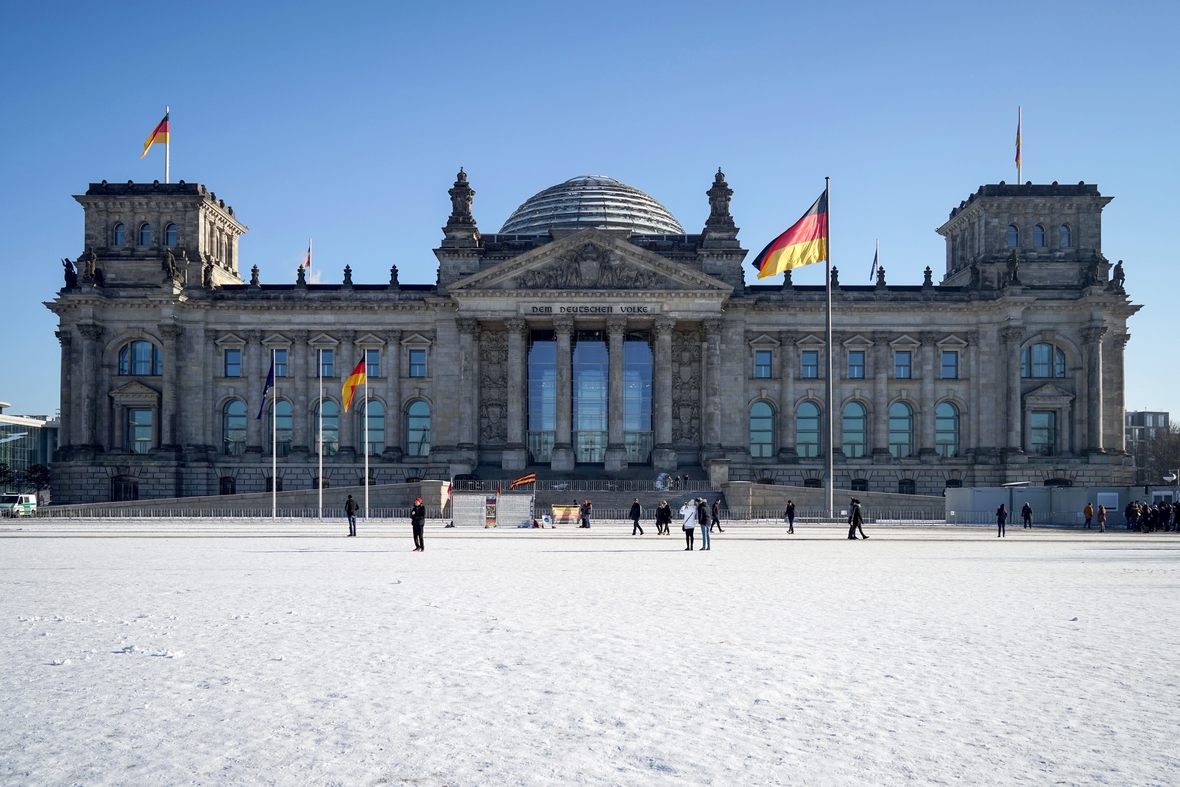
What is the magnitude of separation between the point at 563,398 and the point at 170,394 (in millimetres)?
28196

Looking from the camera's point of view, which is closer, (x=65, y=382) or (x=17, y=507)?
(x=17, y=507)

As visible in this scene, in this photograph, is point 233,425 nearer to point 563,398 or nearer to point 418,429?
point 418,429

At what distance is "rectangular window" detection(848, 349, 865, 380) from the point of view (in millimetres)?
71875

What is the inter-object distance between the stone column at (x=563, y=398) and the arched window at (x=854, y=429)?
20.7 m

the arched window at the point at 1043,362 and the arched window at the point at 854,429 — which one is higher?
the arched window at the point at 1043,362

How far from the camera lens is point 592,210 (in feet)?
269

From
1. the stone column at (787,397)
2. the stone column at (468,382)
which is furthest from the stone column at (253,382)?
the stone column at (787,397)

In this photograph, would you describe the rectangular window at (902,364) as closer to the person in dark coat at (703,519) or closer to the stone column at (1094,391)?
the stone column at (1094,391)

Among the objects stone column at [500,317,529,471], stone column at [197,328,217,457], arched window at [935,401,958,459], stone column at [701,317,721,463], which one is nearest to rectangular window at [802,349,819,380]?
stone column at [701,317,721,463]

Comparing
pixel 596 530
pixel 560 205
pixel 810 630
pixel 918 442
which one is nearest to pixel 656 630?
pixel 810 630

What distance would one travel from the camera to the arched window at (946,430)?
71438 mm

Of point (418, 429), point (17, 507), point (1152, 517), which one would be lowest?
point (17, 507)

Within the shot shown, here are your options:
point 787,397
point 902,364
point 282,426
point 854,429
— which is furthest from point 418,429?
point 902,364

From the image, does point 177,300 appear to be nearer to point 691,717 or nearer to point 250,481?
point 250,481
